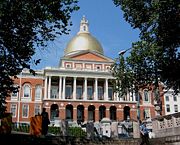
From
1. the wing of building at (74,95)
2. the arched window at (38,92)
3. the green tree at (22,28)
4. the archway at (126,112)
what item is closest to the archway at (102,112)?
the wing of building at (74,95)

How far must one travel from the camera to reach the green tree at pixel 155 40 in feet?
65.5

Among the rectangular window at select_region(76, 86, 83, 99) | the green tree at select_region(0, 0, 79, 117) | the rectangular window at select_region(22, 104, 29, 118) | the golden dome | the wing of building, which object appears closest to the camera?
the green tree at select_region(0, 0, 79, 117)

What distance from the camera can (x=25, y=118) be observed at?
241 ft

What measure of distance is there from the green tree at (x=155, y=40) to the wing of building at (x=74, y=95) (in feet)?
157

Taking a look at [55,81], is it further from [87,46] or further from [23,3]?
[23,3]

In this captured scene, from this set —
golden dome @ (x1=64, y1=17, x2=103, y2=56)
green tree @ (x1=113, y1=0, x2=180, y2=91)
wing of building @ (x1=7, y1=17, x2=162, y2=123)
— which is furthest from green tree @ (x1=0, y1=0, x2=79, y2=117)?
golden dome @ (x1=64, y1=17, x2=103, y2=56)

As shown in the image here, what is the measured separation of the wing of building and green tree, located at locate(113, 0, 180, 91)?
47.9 metres

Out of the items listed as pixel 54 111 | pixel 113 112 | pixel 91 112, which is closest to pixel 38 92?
pixel 54 111

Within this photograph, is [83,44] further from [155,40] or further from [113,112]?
[155,40]

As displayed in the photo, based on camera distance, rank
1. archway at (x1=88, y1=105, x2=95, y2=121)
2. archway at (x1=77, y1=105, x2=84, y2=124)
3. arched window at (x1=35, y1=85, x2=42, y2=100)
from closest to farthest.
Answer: archway at (x1=77, y1=105, x2=84, y2=124), archway at (x1=88, y1=105, x2=95, y2=121), arched window at (x1=35, y1=85, x2=42, y2=100)

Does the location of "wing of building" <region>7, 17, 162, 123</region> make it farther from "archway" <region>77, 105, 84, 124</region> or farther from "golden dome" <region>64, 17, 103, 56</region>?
"golden dome" <region>64, 17, 103, 56</region>

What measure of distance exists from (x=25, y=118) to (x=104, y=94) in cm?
1936

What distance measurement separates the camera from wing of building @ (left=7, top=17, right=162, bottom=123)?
73.1 metres

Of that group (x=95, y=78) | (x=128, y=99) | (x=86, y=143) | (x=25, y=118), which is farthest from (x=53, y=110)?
(x=86, y=143)
